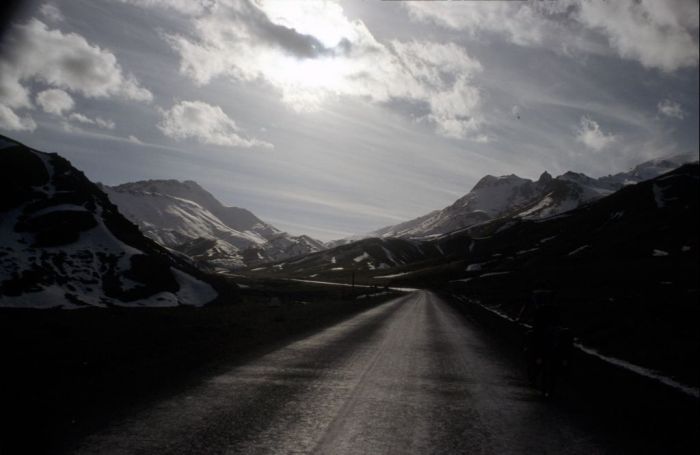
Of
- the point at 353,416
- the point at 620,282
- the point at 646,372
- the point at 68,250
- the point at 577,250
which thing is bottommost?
the point at 68,250

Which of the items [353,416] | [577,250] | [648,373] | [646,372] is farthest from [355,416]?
[577,250]

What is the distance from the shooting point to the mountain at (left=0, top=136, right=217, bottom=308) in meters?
62.2

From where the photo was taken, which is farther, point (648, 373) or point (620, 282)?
point (620, 282)

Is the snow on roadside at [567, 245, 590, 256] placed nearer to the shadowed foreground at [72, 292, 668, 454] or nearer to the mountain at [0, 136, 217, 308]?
the mountain at [0, 136, 217, 308]

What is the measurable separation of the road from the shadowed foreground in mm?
16

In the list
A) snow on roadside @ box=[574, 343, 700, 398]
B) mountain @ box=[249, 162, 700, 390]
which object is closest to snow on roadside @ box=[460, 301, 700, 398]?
snow on roadside @ box=[574, 343, 700, 398]

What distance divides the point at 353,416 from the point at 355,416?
0.11 ft

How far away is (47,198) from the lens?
81.1 meters

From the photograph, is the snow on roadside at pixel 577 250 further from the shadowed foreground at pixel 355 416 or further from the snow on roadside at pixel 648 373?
the shadowed foreground at pixel 355 416

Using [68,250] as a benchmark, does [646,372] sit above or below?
above

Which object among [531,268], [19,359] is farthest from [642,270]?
[19,359]

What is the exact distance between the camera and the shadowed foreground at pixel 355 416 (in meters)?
6.25

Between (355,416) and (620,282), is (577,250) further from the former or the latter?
(355,416)

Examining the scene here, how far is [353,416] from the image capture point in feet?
25.6
